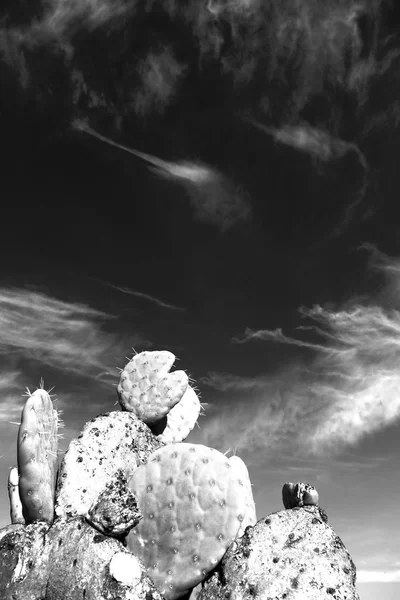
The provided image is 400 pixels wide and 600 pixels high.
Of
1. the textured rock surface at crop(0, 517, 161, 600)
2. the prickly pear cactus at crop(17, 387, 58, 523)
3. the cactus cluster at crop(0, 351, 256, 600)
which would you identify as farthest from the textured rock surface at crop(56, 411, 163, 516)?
the textured rock surface at crop(0, 517, 161, 600)

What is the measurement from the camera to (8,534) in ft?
18.6

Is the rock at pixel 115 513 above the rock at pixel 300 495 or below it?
below

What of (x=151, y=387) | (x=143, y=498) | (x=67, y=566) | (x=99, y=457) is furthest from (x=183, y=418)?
(x=67, y=566)

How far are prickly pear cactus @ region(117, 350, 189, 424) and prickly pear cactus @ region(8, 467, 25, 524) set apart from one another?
2042mm

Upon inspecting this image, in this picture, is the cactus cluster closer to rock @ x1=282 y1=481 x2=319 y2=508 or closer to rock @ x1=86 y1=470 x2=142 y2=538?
rock @ x1=86 y1=470 x2=142 y2=538

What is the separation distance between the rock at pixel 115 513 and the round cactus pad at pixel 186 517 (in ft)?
1.38

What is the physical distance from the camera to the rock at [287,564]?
4973 millimetres

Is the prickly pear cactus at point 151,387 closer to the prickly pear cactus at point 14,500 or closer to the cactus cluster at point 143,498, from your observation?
the cactus cluster at point 143,498

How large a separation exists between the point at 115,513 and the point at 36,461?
38.7 inches

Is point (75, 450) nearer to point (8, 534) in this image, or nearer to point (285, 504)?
point (8, 534)

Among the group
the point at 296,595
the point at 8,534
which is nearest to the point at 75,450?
the point at 8,534

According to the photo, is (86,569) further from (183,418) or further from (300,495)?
(183,418)

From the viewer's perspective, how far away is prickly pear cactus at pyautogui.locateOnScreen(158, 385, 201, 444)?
26.5ft

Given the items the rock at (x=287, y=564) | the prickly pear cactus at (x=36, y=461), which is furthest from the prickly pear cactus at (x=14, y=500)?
the rock at (x=287, y=564)
